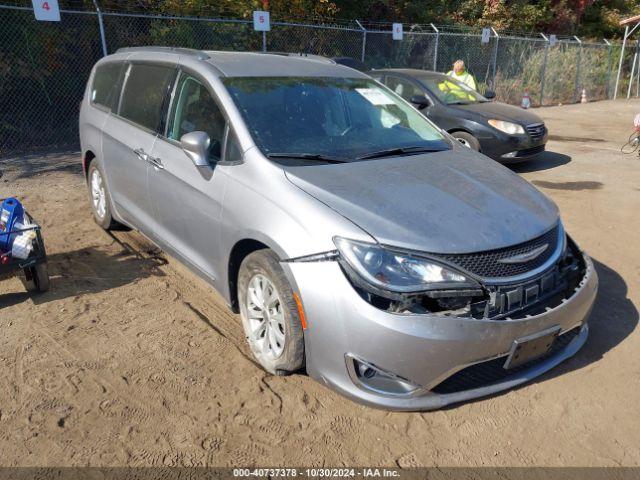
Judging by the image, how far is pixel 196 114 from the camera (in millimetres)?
3766

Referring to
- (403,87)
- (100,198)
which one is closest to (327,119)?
(100,198)

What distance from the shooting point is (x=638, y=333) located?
368 centimetres

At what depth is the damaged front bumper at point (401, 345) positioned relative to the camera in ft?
8.29

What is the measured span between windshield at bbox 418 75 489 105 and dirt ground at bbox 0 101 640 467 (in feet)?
17.0

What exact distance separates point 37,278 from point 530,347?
354cm

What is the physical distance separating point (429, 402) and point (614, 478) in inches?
35.3

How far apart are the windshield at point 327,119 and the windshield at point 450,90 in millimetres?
5191

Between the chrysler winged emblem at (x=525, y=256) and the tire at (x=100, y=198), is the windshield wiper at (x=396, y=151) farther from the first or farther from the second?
the tire at (x=100, y=198)

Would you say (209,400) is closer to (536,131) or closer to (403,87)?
(536,131)

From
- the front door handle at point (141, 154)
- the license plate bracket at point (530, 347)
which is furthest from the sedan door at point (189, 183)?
the license plate bracket at point (530, 347)

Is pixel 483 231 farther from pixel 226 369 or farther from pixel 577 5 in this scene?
pixel 577 5

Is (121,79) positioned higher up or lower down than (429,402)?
higher up

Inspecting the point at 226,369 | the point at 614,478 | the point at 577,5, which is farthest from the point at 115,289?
the point at 577,5

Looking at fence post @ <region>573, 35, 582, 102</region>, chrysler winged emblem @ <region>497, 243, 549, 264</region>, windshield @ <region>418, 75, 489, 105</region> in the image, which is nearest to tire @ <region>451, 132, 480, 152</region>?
windshield @ <region>418, 75, 489, 105</region>
